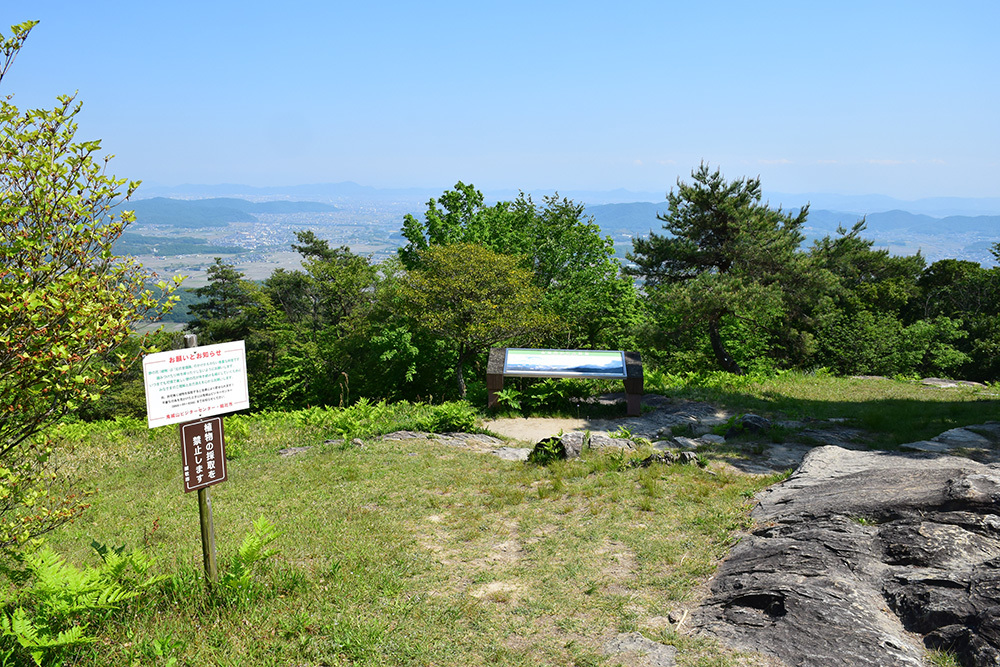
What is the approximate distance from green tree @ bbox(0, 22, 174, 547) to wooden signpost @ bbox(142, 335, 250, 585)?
14.6 inches

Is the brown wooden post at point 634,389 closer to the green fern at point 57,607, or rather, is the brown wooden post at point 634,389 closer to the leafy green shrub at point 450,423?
the leafy green shrub at point 450,423

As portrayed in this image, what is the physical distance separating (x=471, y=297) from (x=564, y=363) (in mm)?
5204

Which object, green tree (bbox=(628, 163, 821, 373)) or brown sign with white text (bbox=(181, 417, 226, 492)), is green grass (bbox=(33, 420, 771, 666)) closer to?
brown sign with white text (bbox=(181, 417, 226, 492))

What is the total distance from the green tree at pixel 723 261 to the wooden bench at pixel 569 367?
5728 mm

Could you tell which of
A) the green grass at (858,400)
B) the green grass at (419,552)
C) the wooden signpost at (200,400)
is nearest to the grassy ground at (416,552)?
the green grass at (419,552)

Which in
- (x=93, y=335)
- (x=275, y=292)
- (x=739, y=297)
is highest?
(x=93, y=335)

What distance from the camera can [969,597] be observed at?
14.4 feet

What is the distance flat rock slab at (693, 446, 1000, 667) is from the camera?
4.13 metres

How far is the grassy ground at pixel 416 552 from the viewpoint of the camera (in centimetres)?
451

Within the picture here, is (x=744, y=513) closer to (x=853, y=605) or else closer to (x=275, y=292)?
(x=853, y=605)

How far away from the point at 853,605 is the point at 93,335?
232 inches

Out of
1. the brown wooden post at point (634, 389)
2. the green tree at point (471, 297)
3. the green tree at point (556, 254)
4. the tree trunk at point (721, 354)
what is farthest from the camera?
the green tree at point (556, 254)

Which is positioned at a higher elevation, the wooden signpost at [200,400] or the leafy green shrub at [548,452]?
the wooden signpost at [200,400]

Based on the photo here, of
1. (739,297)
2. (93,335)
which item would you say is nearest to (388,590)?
(93,335)
